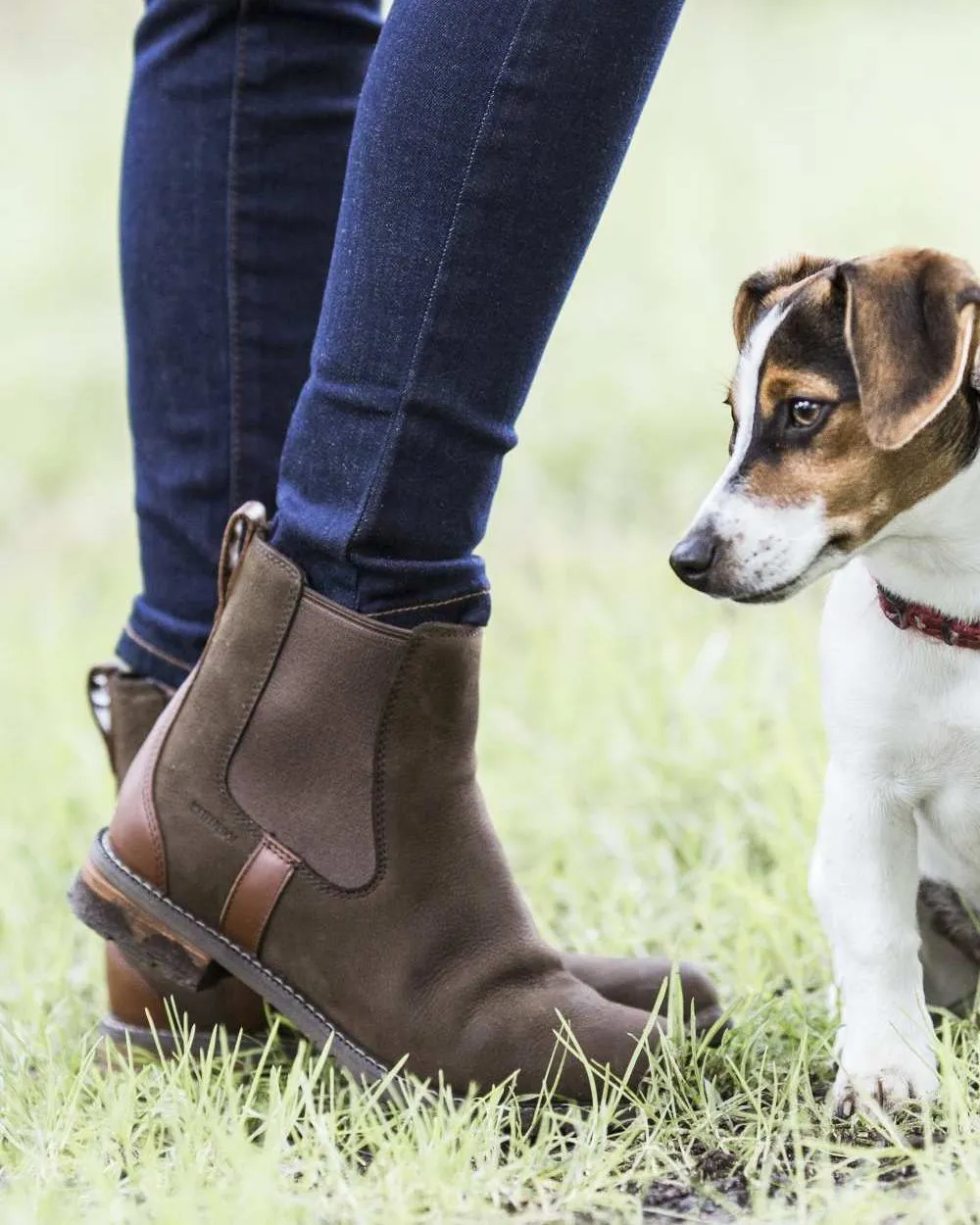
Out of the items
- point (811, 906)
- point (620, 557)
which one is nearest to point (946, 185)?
point (620, 557)

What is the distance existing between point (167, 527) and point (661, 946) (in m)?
0.88

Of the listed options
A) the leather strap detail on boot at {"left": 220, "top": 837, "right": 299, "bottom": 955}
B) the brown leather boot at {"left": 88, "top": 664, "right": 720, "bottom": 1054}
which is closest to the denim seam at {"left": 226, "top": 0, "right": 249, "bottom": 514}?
the brown leather boot at {"left": 88, "top": 664, "right": 720, "bottom": 1054}

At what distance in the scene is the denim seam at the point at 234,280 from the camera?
6.24 feet

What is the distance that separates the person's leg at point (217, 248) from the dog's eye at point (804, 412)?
61 centimetres

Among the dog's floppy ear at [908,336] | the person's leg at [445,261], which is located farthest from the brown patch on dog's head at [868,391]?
the person's leg at [445,261]

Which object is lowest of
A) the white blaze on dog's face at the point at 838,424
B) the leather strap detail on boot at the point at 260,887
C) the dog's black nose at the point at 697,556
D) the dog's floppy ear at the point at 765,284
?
the leather strap detail on boot at the point at 260,887

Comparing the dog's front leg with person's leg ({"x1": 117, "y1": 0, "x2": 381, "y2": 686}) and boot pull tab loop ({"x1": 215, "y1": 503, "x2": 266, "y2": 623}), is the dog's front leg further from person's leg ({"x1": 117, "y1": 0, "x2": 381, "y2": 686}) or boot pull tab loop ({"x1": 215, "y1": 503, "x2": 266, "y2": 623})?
person's leg ({"x1": 117, "y1": 0, "x2": 381, "y2": 686})

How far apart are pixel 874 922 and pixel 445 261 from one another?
83cm

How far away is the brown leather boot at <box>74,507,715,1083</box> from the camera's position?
1.70 metres

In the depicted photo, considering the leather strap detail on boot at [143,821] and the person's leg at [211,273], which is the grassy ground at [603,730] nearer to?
the leather strap detail on boot at [143,821]

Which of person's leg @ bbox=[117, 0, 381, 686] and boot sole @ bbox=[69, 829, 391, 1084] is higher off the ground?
person's leg @ bbox=[117, 0, 381, 686]

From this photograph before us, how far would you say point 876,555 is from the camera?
178 cm

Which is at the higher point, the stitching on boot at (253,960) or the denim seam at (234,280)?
the denim seam at (234,280)

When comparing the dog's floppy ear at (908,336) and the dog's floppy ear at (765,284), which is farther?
the dog's floppy ear at (765,284)
